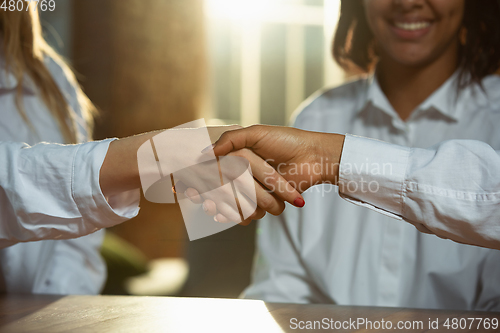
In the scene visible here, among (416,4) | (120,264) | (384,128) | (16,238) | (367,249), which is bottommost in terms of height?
(120,264)

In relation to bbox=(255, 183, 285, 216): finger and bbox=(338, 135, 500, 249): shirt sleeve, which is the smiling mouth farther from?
bbox=(255, 183, 285, 216): finger

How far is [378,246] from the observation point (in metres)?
0.99

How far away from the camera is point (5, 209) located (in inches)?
25.8

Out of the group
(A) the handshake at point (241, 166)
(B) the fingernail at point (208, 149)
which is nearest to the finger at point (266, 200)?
(A) the handshake at point (241, 166)

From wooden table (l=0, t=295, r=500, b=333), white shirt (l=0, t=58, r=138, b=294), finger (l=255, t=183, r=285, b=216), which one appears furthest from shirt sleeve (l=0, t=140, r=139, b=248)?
finger (l=255, t=183, r=285, b=216)

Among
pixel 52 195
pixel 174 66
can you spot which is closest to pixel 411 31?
pixel 52 195

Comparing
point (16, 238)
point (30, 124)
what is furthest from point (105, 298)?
point (30, 124)

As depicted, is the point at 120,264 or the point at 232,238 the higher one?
the point at 232,238

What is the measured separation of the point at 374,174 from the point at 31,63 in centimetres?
76

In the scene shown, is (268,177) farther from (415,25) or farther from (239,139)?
(415,25)

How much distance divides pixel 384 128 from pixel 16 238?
826mm

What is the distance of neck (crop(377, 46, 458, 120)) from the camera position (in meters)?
1.02

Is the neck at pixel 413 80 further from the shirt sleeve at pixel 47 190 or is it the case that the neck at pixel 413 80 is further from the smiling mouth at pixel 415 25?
the shirt sleeve at pixel 47 190

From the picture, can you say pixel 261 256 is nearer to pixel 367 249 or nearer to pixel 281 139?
pixel 367 249
